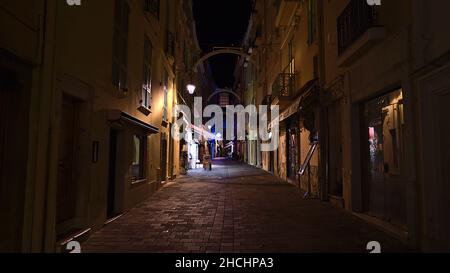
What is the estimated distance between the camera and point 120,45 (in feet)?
26.5

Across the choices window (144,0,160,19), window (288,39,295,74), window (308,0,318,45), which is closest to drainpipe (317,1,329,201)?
window (308,0,318,45)

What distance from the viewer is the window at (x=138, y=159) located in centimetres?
988

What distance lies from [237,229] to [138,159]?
17.4 ft

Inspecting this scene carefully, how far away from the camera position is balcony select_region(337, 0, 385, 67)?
21.8ft

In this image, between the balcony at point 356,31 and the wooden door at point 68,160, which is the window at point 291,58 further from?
the wooden door at point 68,160

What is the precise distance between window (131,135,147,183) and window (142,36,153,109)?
1.27 m

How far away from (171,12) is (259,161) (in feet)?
57.9

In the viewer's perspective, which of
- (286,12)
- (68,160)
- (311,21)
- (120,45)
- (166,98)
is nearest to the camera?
(68,160)

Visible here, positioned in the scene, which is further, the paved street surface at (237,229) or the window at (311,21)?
the window at (311,21)

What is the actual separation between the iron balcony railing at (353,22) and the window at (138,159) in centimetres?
707

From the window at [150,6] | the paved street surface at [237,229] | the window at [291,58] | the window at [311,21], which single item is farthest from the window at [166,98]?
the window at [311,21]

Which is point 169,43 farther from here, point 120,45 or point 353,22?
point 353,22

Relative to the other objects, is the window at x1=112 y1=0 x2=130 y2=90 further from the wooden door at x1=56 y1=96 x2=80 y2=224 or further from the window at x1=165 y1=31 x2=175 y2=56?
the window at x1=165 y1=31 x2=175 y2=56

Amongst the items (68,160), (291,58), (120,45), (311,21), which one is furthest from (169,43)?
(68,160)
